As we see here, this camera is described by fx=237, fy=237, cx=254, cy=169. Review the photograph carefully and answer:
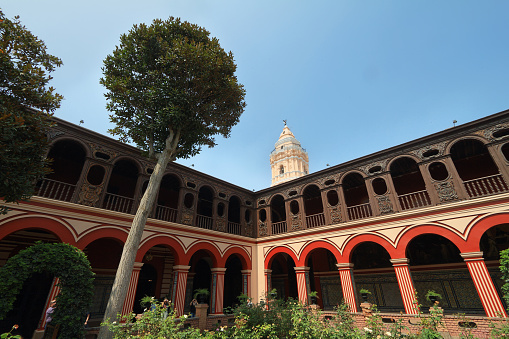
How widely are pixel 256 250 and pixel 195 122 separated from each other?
30.9 ft

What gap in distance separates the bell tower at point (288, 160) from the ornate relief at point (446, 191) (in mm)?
24404

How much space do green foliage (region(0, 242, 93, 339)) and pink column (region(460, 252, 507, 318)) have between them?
40.5ft

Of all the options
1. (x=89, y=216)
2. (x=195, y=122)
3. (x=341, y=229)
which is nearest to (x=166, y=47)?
(x=195, y=122)

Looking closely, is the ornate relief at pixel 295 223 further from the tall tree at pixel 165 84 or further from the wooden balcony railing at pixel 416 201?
the tall tree at pixel 165 84

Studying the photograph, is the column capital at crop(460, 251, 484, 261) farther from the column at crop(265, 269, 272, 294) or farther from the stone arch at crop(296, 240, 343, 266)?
the column at crop(265, 269, 272, 294)

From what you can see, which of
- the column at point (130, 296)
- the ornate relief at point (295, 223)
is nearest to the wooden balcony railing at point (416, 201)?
the ornate relief at point (295, 223)

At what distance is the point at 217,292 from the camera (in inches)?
486

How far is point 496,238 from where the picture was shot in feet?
33.8

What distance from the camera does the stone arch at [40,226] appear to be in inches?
292

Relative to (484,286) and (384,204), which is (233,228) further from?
(484,286)

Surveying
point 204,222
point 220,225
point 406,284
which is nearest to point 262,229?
point 220,225

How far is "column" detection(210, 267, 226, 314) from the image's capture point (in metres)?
12.0

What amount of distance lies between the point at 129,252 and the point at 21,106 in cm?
461

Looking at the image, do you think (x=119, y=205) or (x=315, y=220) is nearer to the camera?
(x=119, y=205)
